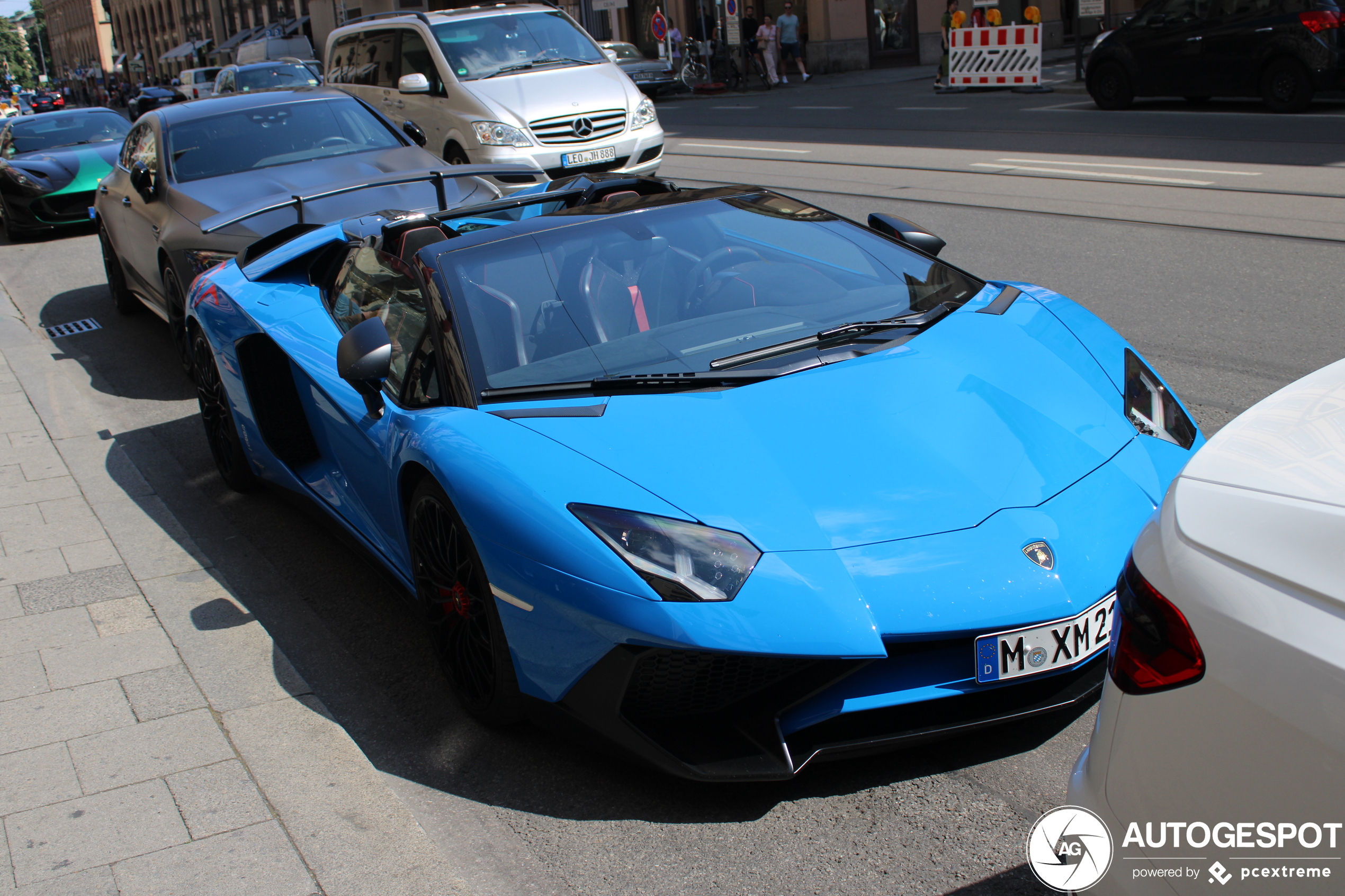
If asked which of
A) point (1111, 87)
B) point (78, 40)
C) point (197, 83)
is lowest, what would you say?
point (1111, 87)

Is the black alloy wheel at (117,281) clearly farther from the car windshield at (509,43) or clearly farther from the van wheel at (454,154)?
the car windshield at (509,43)

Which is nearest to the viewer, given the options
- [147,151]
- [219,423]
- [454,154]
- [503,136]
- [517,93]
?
[219,423]

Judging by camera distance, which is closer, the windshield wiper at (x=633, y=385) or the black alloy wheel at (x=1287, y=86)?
the windshield wiper at (x=633, y=385)

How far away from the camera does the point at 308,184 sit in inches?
285

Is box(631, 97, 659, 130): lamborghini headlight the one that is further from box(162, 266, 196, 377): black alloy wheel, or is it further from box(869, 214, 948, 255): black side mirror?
box(869, 214, 948, 255): black side mirror

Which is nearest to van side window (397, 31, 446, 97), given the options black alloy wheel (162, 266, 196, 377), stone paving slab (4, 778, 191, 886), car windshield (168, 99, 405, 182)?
car windshield (168, 99, 405, 182)

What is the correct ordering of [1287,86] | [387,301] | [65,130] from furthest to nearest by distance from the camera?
[65,130] → [1287,86] → [387,301]

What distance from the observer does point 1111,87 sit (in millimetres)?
16172

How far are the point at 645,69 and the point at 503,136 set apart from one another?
1784 centimetres

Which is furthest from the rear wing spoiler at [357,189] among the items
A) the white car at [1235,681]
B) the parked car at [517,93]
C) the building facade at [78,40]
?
the building facade at [78,40]

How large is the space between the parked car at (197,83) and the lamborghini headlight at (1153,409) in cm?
3249

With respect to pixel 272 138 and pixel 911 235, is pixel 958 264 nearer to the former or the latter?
pixel 911 235

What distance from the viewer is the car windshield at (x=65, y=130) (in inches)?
571

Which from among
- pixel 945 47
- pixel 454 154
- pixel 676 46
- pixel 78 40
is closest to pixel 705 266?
pixel 454 154
